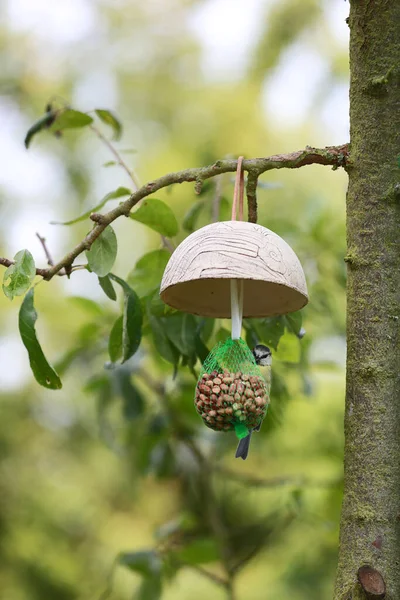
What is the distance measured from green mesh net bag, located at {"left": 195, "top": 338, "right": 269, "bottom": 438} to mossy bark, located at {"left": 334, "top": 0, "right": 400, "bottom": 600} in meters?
0.13

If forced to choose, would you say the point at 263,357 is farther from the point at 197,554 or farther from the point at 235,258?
the point at 197,554

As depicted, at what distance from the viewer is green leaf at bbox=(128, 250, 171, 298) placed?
1.18 metres

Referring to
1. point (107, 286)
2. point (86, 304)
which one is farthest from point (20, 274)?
point (86, 304)

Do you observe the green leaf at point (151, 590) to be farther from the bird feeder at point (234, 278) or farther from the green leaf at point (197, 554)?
the bird feeder at point (234, 278)

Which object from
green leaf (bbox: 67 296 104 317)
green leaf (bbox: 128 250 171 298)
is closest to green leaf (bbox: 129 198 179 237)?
green leaf (bbox: 128 250 171 298)

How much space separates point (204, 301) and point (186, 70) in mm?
3646

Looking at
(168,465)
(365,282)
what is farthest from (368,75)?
(168,465)

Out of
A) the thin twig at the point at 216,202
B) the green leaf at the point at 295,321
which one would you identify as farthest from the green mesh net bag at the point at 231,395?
the thin twig at the point at 216,202

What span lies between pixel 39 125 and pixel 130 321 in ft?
1.57

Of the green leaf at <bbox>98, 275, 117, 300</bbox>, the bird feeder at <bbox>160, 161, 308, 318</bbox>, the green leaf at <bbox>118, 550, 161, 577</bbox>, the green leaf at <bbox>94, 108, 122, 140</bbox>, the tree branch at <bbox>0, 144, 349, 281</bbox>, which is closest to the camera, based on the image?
the bird feeder at <bbox>160, 161, 308, 318</bbox>

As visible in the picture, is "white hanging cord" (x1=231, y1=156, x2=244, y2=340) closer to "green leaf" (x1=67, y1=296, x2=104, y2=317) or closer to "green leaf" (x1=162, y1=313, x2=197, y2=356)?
"green leaf" (x1=162, y1=313, x2=197, y2=356)

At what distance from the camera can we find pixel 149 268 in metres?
1.20

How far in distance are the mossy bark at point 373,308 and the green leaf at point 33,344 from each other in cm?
43

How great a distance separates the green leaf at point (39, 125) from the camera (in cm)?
128
